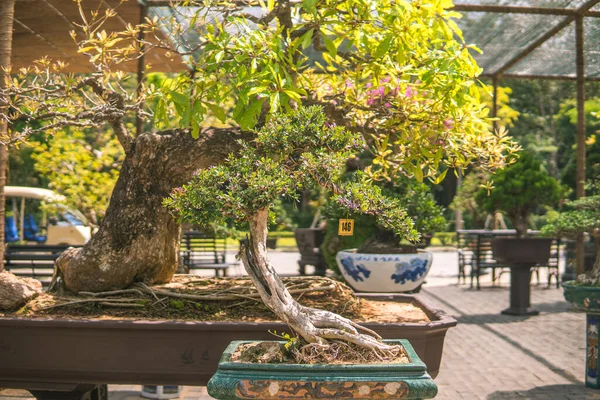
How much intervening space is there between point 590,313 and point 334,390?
3.02 metres

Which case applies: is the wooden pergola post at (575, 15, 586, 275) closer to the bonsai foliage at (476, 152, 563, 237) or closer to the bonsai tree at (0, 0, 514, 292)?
the bonsai foliage at (476, 152, 563, 237)

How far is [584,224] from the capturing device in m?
4.88

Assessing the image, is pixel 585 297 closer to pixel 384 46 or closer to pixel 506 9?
pixel 384 46

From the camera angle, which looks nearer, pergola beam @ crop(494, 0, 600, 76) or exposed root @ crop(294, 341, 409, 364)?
exposed root @ crop(294, 341, 409, 364)

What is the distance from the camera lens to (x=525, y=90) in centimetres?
2758

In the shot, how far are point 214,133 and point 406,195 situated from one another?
3094 mm

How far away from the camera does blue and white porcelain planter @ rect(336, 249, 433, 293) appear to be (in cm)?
590

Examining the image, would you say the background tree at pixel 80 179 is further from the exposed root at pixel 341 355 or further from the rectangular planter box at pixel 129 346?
the exposed root at pixel 341 355

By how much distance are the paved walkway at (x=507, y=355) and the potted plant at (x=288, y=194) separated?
227 centimetres

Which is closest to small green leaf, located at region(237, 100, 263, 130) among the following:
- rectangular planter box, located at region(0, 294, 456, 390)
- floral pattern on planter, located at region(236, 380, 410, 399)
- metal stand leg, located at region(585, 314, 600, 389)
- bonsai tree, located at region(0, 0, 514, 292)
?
bonsai tree, located at region(0, 0, 514, 292)

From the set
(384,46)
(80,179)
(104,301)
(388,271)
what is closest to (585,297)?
(388,271)

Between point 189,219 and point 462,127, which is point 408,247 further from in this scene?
point 189,219

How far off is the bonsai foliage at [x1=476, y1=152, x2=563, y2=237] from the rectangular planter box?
4.45m

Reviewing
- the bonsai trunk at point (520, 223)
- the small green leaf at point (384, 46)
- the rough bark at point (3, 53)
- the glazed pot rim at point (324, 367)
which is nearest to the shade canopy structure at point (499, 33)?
the bonsai trunk at point (520, 223)
